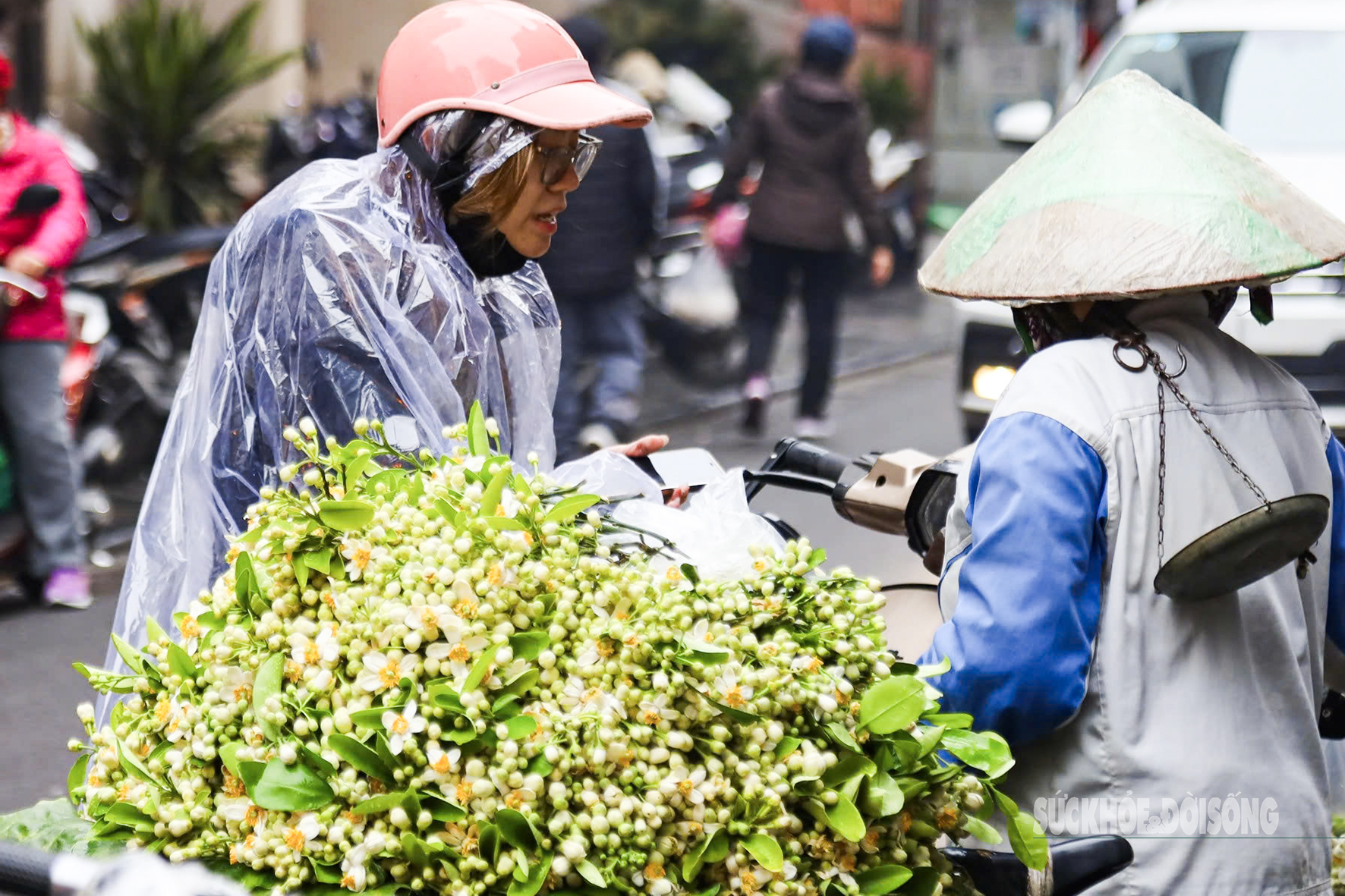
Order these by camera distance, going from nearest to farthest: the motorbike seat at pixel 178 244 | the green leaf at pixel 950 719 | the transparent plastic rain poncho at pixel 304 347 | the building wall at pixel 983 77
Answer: the green leaf at pixel 950 719 < the transparent plastic rain poncho at pixel 304 347 < the motorbike seat at pixel 178 244 < the building wall at pixel 983 77

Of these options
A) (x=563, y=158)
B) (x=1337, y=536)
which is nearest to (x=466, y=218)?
(x=563, y=158)

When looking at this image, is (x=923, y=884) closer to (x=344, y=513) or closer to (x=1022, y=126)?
(x=344, y=513)

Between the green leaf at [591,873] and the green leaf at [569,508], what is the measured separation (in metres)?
0.36

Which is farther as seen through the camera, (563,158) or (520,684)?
(563,158)

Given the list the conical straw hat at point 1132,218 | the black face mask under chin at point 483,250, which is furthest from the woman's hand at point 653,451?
the conical straw hat at point 1132,218

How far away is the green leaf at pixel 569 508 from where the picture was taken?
1.75 meters

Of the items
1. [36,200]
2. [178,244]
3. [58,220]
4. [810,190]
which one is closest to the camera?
[36,200]

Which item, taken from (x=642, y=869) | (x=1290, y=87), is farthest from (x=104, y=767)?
(x=1290, y=87)

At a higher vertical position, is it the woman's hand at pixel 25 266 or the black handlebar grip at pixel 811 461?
the black handlebar grip at pixel 811 461

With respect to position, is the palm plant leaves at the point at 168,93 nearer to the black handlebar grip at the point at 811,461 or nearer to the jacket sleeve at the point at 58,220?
Result: the jacket sleeve at the point at 58,220

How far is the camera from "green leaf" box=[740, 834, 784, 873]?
1.61m

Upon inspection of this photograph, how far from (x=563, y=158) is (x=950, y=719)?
1283 millimetres

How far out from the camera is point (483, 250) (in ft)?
8.96

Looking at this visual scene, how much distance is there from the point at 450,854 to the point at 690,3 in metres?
17.2
